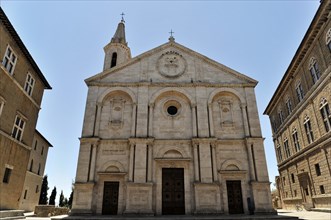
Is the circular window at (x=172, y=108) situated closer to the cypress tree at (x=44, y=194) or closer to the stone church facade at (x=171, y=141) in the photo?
the stone church facade at (x=171, y=141)

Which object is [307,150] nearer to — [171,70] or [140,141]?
[171,70]

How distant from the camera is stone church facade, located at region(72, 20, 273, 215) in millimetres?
18594

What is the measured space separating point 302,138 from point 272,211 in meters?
12.3

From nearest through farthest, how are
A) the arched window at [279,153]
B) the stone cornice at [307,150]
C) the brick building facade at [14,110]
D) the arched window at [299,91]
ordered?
the brick building facade at [14,110]
the stone cornice at [307,150]
the arched window at [299,91]
the arched window at [279,153]

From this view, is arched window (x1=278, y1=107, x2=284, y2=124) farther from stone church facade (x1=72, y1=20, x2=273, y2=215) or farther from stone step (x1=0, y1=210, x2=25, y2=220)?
stone step (x1=0, y1=210, x2=25, y2=220)

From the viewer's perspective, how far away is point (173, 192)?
1919cm

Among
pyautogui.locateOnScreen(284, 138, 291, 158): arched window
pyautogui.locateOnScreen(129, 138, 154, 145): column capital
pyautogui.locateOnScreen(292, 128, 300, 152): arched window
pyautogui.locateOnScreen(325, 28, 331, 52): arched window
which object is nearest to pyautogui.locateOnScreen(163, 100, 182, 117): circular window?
pyautogui.locateOnScreen(129, 138, 154, 145): column capital

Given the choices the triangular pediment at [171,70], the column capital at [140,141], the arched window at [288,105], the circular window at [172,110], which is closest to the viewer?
the column capital at [140,141]

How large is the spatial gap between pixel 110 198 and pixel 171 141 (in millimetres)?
6736

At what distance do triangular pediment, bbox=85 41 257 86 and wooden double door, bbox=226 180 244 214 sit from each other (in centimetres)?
953

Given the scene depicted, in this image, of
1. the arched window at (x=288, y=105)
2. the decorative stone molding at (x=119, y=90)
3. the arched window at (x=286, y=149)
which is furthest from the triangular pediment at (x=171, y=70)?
the arched window at (x=286, y=149)

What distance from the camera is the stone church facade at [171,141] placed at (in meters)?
18.6

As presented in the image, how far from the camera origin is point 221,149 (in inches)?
802

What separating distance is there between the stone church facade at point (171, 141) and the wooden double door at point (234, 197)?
0.24 ft
